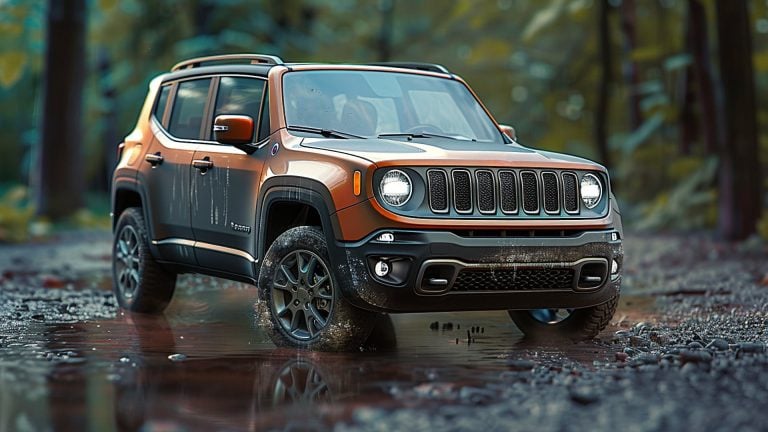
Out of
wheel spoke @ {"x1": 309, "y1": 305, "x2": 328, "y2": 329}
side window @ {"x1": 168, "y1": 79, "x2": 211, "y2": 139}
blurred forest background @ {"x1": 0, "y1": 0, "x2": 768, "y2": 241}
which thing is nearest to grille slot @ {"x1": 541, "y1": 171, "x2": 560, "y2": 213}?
wheel spoke @ {"x1": 309, "y1": 305, "x2": 328, "y2": 329}

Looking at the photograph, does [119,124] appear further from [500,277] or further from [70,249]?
[500,277]

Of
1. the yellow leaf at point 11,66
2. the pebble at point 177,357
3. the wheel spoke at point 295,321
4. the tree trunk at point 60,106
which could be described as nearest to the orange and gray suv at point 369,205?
the wheel spoke at point 295,321

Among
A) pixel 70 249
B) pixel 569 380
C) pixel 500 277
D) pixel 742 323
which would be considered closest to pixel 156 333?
pixel 500 277

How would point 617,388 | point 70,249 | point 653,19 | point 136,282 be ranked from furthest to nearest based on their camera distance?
point 653,19 → point 70,249 → point 136,282 → point 617,388

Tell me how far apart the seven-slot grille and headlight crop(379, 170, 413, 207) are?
135 millimetres

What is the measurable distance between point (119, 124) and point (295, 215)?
3900 cm

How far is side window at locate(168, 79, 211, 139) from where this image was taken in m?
9.40

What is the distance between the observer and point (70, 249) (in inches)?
723

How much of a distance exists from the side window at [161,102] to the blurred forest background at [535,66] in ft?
30.3

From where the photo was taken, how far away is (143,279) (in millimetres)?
9828

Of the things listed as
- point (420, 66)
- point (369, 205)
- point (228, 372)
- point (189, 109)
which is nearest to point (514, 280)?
point (369, 205)

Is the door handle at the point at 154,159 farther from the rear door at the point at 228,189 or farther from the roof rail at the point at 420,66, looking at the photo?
the roof rail at the point at 420,66

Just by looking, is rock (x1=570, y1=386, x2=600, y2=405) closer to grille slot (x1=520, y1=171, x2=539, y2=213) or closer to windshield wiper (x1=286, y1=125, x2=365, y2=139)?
grille slot (x1=520, y1=171, x2=539, y2=213)

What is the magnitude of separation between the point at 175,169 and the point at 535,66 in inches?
894
